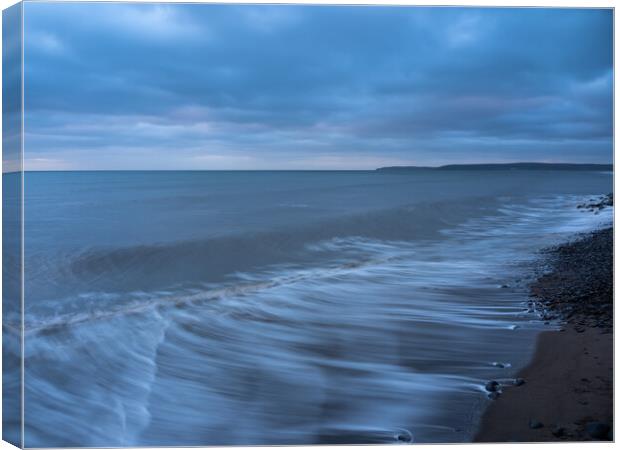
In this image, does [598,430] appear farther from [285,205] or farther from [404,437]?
[285,205]

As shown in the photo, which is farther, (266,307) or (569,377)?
(266,307)

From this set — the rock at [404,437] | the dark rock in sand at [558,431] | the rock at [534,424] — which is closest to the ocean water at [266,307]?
the rock at [404,437]

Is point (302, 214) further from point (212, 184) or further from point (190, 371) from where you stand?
point (190, 371)

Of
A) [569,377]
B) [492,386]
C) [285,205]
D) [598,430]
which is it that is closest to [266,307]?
[285,205]

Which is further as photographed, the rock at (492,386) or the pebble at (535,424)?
the rock at (492,386)

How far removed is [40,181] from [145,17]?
0.96 meters

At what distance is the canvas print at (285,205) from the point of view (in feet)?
9.31

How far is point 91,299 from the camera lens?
11.4 ft

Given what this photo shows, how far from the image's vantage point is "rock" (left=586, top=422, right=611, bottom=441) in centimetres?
280

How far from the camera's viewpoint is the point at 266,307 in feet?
11.8

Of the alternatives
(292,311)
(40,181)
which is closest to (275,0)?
(40,181)

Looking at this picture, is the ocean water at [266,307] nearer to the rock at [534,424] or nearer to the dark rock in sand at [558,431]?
the rock at [534,424]

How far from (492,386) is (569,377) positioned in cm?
39

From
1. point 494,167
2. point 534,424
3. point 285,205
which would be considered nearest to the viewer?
point 534,424
